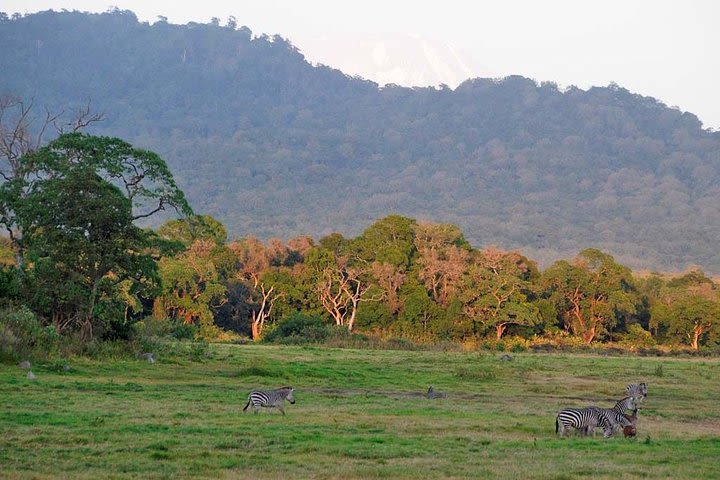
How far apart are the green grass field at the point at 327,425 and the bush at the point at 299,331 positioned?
24175mm

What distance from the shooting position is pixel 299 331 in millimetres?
63469

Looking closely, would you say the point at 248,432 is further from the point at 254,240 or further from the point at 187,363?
the point at 254,240

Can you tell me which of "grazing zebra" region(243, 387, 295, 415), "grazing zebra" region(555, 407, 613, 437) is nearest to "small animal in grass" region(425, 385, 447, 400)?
"grazing zebra" region(243, 387, 295, 415)

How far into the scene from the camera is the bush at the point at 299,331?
197 feet

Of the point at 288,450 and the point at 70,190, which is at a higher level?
the point at 70,190

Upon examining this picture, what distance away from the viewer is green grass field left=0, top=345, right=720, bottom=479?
15164mm

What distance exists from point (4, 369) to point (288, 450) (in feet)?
46.4

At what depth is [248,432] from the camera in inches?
728

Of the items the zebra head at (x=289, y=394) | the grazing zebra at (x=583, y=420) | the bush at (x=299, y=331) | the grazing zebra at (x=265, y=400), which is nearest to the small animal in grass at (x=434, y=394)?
the zebra head at (x=289, y=394)

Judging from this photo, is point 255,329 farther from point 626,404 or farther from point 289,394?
point 626,404

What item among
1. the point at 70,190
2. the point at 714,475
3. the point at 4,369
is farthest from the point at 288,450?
the point at 70,190

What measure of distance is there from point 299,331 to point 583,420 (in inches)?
1769

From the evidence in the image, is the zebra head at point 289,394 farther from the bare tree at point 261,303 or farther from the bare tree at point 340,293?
the bare tree at point 261,303

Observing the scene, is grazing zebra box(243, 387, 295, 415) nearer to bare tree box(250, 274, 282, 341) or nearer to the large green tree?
the large green tree
